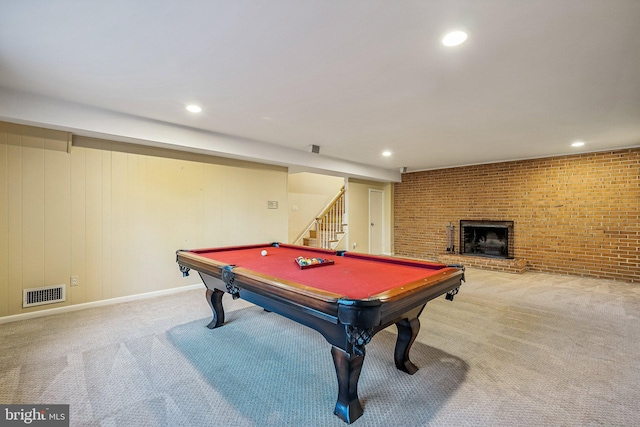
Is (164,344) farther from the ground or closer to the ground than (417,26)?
closer to the ground

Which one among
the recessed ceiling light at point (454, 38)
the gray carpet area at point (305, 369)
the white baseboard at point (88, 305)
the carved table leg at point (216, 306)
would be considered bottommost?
the gray carpet area at point (305, 369)

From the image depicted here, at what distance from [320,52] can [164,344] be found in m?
2.74

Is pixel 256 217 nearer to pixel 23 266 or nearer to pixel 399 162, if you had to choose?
pixel 23 266

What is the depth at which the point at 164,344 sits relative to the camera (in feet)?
8.08

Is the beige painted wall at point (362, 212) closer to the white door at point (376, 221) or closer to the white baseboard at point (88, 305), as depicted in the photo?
the white door at point (376, 221)

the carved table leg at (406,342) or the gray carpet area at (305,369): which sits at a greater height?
the carved table leg at (406,342)

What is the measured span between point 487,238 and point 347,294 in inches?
232

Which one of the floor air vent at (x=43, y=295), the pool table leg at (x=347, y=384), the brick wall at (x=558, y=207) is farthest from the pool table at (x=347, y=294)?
the brick wall at (x=558, y=207)

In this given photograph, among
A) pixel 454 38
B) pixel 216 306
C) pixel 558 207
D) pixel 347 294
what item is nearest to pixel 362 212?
pixel 558 207

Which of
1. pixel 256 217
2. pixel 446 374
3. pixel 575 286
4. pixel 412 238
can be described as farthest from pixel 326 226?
pixel 446 374

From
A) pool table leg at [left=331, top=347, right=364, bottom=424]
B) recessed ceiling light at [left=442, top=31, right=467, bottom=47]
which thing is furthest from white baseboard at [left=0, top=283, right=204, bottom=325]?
recessed ceiling light at [left=442, top=31, right=467, bottom=47]

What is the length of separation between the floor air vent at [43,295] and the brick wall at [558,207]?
6956 millimetres

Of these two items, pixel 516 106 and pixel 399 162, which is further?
pixel 399 162

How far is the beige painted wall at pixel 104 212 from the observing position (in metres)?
2.99
